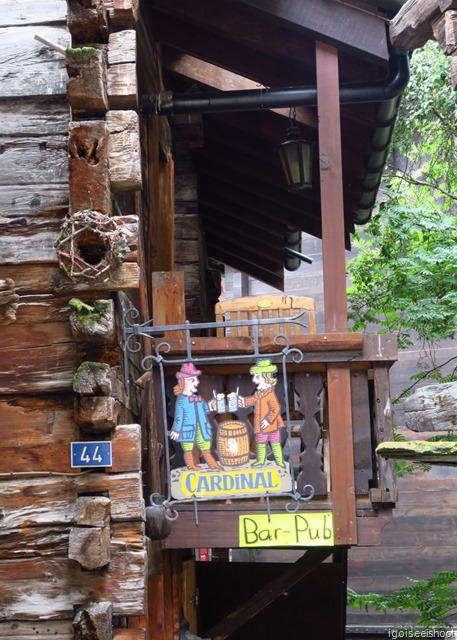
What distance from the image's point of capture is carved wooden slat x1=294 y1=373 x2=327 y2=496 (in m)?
5.54

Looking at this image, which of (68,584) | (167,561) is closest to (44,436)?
(68,584)

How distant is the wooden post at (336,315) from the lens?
5.46 m

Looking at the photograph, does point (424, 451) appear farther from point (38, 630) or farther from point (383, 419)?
point (383, 419)

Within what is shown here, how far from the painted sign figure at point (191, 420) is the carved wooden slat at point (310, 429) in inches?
22.1

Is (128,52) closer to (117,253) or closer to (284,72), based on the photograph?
(117,253)

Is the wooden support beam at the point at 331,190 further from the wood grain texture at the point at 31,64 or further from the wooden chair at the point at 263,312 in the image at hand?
the wood grain texture at the point at 31,64

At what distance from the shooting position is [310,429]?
18.3 feet

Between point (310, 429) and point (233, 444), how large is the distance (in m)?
0.52

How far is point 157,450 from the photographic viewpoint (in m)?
5.53

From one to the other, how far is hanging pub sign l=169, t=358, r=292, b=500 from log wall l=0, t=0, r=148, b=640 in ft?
2.05

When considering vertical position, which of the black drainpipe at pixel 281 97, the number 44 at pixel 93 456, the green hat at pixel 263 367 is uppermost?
the black drainpipe at pixel 281 97

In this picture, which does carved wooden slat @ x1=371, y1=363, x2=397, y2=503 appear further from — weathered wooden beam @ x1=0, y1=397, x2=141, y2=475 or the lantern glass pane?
the lantern glass pane

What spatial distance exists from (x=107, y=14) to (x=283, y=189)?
4.99 meters

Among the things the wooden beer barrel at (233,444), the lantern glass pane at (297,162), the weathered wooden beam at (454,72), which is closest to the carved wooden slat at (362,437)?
the wooden beer barrel at (233,444)
